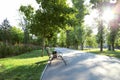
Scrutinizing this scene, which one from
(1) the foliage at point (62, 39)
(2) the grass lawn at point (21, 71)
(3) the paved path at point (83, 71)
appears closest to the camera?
(3) the paved path at point (83, 71)

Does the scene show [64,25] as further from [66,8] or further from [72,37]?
[72,37]

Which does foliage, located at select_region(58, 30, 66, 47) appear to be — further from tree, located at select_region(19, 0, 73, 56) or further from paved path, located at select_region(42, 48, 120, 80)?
paved path, located at select_region(42, 48, 120, 80)

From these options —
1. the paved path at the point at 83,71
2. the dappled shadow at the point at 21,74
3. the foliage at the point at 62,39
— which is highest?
the foliage at the point at 62,39

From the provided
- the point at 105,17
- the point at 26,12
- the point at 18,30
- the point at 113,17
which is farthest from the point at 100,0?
the point at 18,30

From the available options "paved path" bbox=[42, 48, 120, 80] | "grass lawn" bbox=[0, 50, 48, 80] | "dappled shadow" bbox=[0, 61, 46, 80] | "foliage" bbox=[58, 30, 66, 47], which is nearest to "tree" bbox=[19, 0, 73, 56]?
"grass lawn" bbox=[0, 50, 48, 80]

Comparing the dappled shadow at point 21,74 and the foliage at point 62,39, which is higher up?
the foliage at point 62,39

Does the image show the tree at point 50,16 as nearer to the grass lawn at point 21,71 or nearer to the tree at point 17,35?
the grass lawn at point 21,71

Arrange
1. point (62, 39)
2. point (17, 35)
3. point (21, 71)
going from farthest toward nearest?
point (62, 39)
point (17, 35)
point (21, 71)

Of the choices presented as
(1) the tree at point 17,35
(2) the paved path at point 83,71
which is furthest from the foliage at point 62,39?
(2) the paved path at point 83,71

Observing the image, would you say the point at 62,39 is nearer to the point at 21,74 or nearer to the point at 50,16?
the point at 50,16

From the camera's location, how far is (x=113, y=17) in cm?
4056

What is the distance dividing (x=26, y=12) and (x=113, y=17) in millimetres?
18048

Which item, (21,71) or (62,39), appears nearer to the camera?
(21,71)

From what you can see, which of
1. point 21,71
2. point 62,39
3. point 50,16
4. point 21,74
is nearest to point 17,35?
point 62,39
